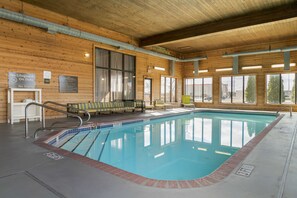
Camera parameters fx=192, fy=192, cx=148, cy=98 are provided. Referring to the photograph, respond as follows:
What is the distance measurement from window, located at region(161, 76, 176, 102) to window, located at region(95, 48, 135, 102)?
3.12 meters

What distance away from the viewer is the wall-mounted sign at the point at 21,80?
654cm

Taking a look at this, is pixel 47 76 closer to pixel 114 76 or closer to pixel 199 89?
pixel 114 76

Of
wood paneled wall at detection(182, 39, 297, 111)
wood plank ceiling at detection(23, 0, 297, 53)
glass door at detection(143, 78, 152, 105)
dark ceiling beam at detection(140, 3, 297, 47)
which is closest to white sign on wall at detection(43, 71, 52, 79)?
wood plank ceiling at detection(23, 0, 297, 53)

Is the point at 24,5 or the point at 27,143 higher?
the point at 24,5

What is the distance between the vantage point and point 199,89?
1462 centimetres

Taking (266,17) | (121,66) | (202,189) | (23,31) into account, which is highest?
(266,17)

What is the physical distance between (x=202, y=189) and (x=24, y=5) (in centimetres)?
800

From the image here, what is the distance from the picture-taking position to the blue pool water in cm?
330

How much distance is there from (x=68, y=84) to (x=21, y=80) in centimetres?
171

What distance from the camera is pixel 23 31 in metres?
6.75

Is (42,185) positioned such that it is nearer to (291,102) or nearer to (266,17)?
(266,17)

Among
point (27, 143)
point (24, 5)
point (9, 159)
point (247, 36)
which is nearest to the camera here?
point (9, 159)

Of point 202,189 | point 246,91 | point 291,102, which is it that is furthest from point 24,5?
point 291,102

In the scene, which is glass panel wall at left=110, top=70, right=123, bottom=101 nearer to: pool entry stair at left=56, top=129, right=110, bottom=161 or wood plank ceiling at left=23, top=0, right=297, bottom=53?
wood plank ceiling at left=23, top=0, right=297, bottom=53
